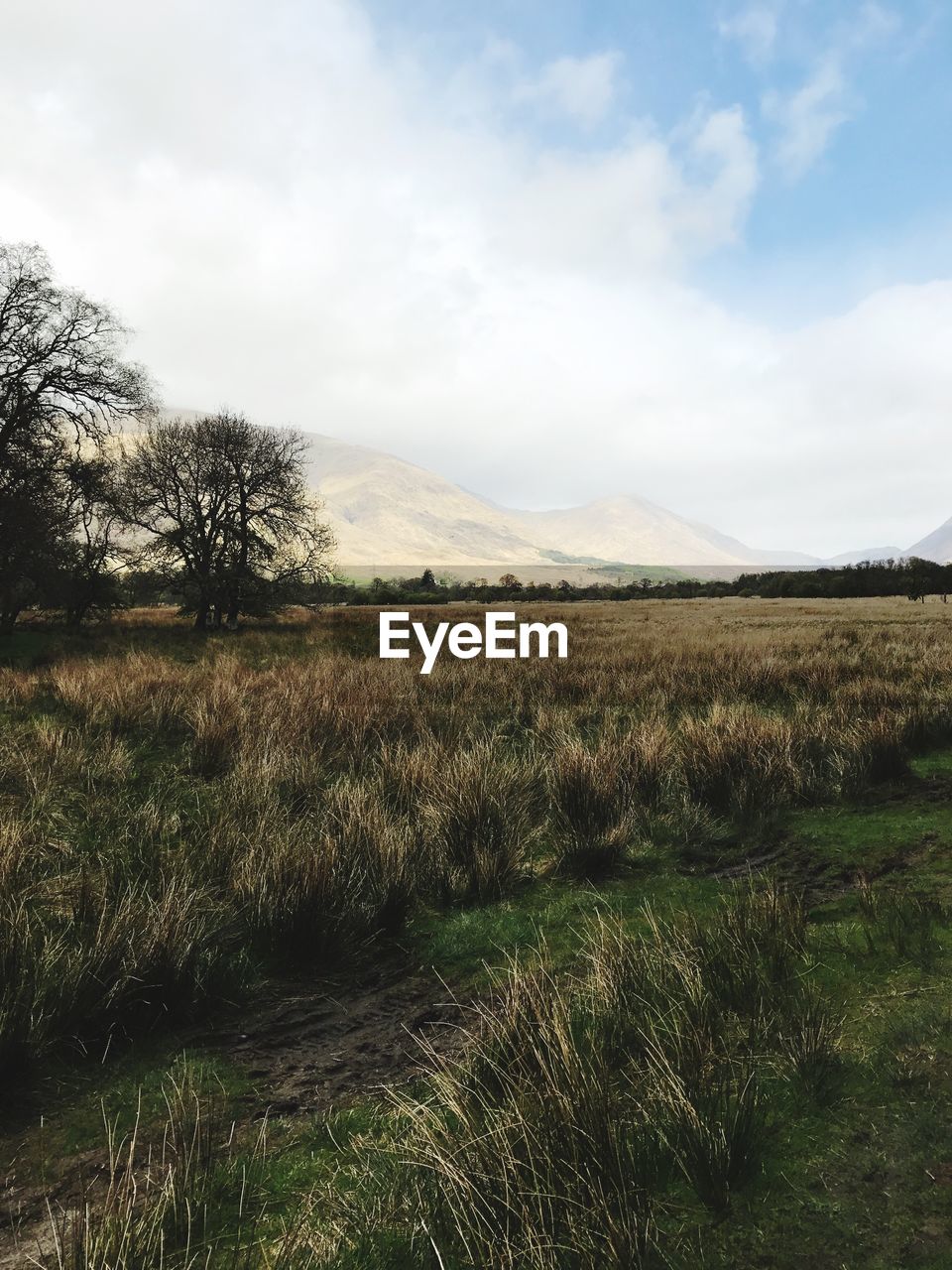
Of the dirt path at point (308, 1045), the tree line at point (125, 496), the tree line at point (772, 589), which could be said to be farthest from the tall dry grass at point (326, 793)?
the tree line at point (772, 589)

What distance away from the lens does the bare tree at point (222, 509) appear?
92.2ft

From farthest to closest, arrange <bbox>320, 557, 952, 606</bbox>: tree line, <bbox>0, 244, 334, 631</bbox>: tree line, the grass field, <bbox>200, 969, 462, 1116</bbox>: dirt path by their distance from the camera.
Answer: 1. <bbox>320, 557, 952, 606</bbox>: tree line
2. <bbox>0, 244, 334, 631</bbox>: tree line
3. <bbox>200, 969, 462, 1116</bbox>: dirt path
4. the grass field

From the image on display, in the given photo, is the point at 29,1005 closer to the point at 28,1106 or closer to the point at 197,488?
the point at 28,1106

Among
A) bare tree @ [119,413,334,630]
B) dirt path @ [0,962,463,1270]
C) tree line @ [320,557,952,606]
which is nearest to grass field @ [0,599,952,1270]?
dirt path @ [0,962,463,1270]

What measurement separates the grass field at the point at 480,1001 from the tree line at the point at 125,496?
13878mm

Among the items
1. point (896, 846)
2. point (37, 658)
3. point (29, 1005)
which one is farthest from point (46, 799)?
point (37, 658)

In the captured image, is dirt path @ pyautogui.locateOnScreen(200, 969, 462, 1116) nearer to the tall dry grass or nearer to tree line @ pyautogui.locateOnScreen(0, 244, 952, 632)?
the tall dry grass

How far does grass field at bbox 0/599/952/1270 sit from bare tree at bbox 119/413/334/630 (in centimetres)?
2328

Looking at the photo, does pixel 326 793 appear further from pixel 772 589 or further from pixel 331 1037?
pixel 772 589

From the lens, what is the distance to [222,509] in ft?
97.3

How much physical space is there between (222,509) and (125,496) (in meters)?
4.45

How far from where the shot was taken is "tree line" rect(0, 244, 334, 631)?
17.2 metres

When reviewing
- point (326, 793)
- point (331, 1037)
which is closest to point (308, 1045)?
point (331, 1037)

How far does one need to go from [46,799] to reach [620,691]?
25.1 feet
